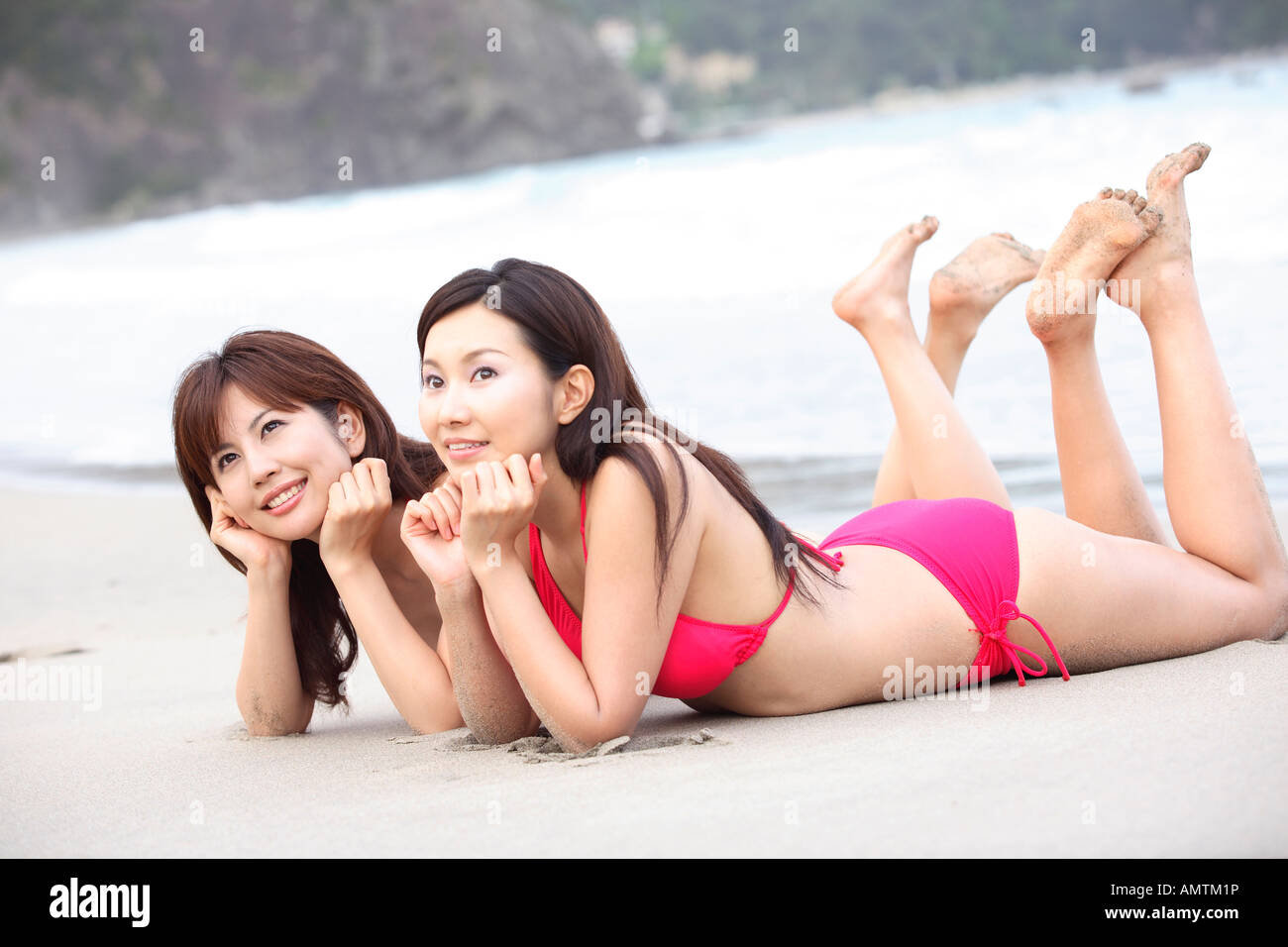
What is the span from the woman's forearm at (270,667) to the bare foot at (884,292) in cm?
176

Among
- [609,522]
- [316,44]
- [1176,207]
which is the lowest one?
Result: [609,522]

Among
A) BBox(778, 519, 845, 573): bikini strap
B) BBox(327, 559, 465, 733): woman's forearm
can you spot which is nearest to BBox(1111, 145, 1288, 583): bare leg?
BBox(778, 519, 845, 573): bikini strap

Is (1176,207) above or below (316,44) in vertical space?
below

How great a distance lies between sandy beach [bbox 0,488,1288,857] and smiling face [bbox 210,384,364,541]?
1.86ft

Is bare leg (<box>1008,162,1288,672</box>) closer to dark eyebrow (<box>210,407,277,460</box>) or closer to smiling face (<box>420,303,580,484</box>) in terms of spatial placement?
smiling face (<box>420,303,580,484</box>)

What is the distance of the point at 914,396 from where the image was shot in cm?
386

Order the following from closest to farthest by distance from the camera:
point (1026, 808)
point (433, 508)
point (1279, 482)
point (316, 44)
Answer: point (1026, 808) → point (433, 508) → point (1279, 482) → point (316, 44)

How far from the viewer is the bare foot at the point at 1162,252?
3.47m

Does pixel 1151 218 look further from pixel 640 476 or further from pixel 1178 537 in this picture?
pixel 640 476
